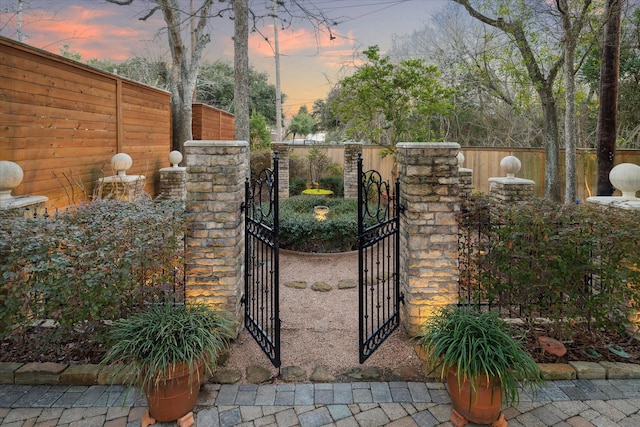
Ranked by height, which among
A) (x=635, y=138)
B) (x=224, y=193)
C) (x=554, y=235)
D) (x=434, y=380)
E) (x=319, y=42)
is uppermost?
(x=319, y=42)

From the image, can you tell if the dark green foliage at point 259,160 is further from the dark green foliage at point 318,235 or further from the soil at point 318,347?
the soil at point 318,347

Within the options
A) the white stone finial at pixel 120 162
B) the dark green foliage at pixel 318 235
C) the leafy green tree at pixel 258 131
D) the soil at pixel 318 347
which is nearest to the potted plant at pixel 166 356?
the soil at pixel 318 347

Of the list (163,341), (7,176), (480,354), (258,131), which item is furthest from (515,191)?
(258,131)

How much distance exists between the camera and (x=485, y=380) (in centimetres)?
233

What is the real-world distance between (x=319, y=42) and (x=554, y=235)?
6464 mm

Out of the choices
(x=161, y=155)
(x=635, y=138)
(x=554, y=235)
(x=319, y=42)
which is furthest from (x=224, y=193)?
(x=635, y=138)

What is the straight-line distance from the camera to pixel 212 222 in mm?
3258

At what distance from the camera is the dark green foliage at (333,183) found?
41.8 feet

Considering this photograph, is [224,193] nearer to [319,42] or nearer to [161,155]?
[319,42]

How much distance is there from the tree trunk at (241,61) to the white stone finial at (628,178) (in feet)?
19.3

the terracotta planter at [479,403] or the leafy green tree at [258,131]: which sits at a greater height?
the leafy green tree at [258,131]

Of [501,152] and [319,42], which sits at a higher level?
[319,42]

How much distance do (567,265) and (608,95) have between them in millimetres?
5100

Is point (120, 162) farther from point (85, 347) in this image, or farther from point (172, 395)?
point (172, 395)
